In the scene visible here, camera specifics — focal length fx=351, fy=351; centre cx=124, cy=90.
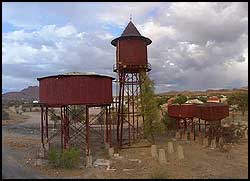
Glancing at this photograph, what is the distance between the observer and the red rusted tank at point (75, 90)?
21.5m

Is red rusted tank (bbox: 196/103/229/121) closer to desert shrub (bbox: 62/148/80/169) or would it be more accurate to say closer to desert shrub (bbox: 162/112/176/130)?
desert shrub (bbox: 162/112/176/130)

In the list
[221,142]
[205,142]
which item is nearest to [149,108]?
[205,142]

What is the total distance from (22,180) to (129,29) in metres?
14.8

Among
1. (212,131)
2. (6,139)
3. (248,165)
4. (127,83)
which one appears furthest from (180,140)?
(6,139)

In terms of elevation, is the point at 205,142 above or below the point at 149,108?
below

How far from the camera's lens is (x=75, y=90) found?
21531mm

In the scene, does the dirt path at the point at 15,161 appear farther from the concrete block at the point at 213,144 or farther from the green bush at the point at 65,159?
the concrete block at the point at 213,144

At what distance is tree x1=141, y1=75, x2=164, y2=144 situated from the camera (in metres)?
28.3

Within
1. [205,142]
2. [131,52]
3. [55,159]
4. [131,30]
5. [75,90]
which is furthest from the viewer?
[205,142]

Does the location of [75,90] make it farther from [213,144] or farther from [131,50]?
[213,144]

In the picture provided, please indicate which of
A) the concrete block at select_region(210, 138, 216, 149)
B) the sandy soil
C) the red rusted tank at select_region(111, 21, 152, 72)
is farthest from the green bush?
the concrete block at select_region(210, 138, 216, 149)

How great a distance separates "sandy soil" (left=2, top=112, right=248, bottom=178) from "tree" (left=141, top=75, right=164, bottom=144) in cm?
160

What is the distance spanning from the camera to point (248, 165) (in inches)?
814

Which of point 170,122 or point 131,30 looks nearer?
point 131,30
